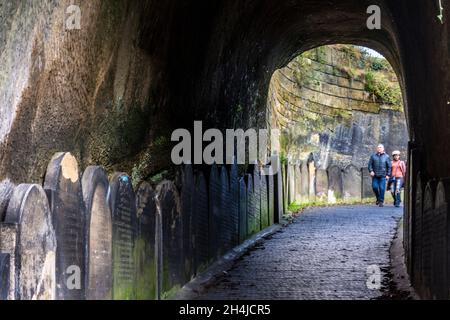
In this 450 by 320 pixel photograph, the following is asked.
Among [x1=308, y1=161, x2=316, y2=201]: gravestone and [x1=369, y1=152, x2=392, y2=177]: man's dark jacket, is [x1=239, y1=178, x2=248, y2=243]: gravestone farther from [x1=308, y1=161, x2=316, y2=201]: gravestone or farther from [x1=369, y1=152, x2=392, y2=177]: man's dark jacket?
[x1=308, y1=161, x2=316, y2=201]: gravestone

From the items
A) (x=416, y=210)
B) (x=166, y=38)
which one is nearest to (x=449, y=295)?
(x=416, y=210)

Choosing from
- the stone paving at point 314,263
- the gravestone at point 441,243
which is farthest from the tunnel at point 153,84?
the stone paving at point 314,263

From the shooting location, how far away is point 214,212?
7.88 meters

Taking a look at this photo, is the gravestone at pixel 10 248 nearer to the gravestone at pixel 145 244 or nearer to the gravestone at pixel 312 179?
the gravestone at pixel 145 244

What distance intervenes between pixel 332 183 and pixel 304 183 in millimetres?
1346

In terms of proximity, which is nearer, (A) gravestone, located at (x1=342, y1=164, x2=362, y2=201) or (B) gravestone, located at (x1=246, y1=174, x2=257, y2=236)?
(B) gravestone, located at (x1=246, y1=174, x2=257, y2=236)

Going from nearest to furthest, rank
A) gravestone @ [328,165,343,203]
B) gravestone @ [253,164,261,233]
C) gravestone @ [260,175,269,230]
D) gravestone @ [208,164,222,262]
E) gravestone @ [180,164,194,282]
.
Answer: gravestone @ [180,164,194,282] < gravestone @ [208,164,222,262] < gravestone @ [253,164,261,233] < gravestone @ [260,175,269,230] < gravestone @ [328,165,343,203]

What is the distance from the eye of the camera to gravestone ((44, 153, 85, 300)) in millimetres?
3793

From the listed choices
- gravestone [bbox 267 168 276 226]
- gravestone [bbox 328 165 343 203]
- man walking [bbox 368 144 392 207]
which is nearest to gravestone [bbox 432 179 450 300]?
gravestone [bbox 267 168 276 226]

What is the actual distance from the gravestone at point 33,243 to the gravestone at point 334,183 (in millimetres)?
15704

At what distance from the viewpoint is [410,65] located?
713cm

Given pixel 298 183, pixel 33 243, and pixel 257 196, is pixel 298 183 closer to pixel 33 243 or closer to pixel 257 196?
pixel 257 196

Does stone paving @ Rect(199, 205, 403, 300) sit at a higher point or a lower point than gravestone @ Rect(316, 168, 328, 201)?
lower

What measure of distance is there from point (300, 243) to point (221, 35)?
3.07 meters
